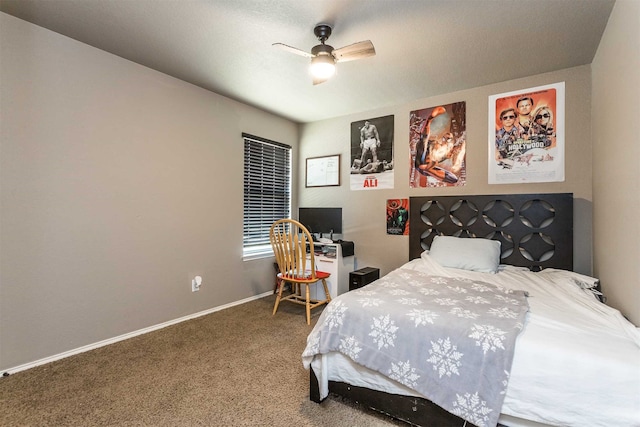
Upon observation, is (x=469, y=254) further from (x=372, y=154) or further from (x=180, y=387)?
(x=180, y=387)

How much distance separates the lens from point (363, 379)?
1644 millimetres

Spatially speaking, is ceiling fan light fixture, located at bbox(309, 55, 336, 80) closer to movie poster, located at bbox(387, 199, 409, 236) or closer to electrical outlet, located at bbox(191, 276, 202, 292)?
Answer: movie poster, located at bbox(387, 199, 409, 236)

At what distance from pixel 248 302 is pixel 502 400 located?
2966 mm

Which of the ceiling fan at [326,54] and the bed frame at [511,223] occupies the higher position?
the ceiling fan at [326,54]

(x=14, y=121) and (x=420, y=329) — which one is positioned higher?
(x=14, y=121)

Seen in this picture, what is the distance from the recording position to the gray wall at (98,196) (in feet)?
6.84

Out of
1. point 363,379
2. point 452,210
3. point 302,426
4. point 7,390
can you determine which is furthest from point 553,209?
point 7,390

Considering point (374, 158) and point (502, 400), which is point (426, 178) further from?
point (502, 400)

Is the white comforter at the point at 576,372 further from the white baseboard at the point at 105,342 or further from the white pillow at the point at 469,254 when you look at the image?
the white baseboard at the point at 105,342

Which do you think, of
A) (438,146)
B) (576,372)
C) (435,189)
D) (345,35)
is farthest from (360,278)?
(345,35)

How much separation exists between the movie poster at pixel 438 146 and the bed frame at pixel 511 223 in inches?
9.5

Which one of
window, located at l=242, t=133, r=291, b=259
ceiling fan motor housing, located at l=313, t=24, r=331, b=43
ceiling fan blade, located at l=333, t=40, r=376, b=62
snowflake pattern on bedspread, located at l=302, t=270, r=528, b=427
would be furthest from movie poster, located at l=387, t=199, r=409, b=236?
ceiling fan motor housing, located at l=313, t=24, r=331, b=43

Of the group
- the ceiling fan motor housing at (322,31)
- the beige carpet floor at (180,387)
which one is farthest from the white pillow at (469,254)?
the ceiling fan motor housing at (322,31)

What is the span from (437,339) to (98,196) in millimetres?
2720
